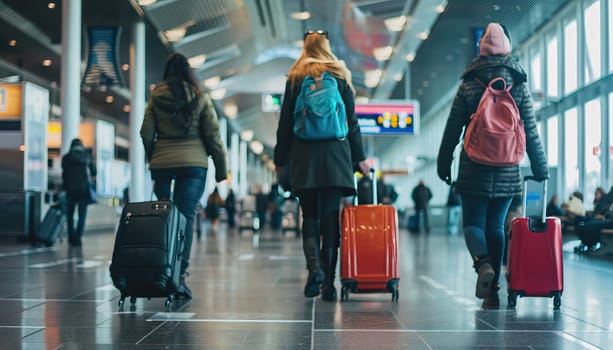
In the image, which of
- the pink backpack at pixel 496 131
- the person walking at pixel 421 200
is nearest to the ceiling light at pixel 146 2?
the person walking at pixel 421 200

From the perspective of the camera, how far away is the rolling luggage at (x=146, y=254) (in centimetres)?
445

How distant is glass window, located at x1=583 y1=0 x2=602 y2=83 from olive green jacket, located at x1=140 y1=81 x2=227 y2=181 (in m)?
7.42

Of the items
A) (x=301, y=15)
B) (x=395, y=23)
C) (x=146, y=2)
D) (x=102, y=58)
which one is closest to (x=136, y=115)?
(x=146, y=2)

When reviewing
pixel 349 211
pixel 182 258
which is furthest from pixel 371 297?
pixel 182 258

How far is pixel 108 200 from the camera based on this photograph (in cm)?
2200

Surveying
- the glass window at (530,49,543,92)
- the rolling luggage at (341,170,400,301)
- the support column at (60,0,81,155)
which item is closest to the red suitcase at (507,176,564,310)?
the rolling luggage at (341,170,400,301)

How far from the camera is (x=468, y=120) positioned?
5.00 m

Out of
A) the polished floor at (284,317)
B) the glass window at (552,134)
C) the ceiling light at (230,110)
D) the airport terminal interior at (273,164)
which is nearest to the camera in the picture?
the polished floor at (284,317)

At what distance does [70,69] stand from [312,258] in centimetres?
1344

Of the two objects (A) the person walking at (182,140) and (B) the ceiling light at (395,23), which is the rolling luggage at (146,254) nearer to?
(A) the person walking at (182,140)

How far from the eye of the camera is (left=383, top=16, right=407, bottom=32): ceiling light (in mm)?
20761

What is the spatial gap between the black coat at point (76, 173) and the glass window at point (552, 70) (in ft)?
29.3

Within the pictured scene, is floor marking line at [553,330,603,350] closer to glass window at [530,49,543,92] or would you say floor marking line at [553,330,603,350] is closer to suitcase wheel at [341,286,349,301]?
suitcase wheel at [341,286,349,301]

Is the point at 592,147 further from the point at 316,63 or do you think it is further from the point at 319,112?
the point at 319,112
